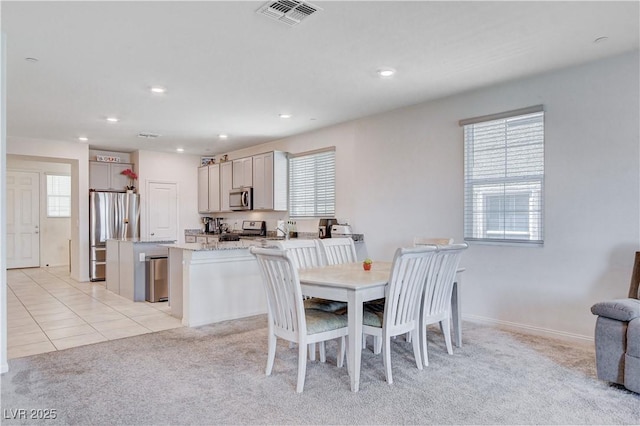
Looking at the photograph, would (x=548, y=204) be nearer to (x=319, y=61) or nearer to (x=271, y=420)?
(x=319, y=61)

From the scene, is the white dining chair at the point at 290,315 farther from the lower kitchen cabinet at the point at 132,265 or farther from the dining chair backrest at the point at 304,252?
the lower kitchen cabinet at the point at 132,265

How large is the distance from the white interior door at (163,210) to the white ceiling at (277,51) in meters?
3.06

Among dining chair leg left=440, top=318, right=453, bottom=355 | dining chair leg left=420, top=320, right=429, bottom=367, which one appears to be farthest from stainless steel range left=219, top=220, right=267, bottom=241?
dining chair leg left=420, top=320, right=429, bottom=367

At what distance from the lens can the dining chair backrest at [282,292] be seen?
8.53ft

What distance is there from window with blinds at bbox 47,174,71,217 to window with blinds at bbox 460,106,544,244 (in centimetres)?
939

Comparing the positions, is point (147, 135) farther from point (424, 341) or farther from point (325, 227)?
point (424, 341)

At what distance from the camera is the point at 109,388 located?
2.72 meters

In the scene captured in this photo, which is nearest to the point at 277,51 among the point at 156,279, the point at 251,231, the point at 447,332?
the point at 447,332

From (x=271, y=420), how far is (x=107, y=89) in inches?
143

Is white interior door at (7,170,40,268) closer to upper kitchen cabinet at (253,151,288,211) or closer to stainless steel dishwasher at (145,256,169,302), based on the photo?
stainless steel dishwasher at (145,256,169,302)

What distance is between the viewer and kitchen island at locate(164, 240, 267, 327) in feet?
14.2

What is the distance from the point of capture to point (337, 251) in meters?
4.01

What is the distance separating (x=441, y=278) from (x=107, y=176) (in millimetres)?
6995

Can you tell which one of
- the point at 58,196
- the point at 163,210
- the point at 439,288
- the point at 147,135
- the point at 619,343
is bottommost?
the point at 619,343
